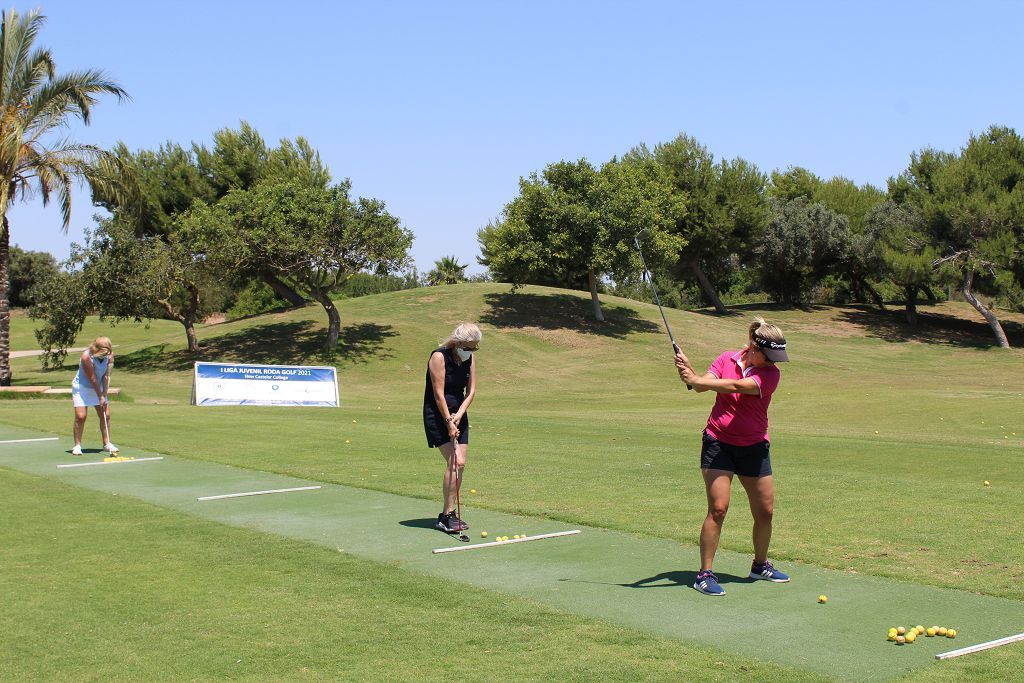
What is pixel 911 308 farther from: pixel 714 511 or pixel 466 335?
pixel 714 511

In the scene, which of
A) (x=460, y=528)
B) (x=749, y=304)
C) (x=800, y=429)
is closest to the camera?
(x=460, y=528)

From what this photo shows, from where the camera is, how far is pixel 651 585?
7805mm

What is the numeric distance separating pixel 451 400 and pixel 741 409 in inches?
132

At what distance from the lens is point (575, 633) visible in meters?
6.52

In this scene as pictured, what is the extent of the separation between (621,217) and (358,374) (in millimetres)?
18664

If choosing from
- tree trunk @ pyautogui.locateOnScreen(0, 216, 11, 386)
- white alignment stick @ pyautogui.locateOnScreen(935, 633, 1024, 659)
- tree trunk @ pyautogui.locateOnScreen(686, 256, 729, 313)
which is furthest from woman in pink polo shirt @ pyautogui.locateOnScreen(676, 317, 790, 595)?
tree trunk @ pyautogui.locateOnScreen(686, 256, 729, 313)

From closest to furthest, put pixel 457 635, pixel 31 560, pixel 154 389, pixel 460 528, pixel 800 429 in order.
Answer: pixel 457 635, pixel 31 560, pixel 460 528, pixel 800 429, pixel 154 389

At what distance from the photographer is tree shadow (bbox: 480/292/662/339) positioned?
62469 millimetres

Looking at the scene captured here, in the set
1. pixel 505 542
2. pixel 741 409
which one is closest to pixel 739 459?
pixel 741 409

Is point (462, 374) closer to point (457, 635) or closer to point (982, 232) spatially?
point (457, 635)

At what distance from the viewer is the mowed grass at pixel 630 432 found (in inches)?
396

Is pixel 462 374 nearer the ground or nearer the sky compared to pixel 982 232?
nearer the ground

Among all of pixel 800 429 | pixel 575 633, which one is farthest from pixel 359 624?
pixel 800 429

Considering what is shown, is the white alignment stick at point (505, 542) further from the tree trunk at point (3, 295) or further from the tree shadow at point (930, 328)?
the tree shadow at point (930, 328)
